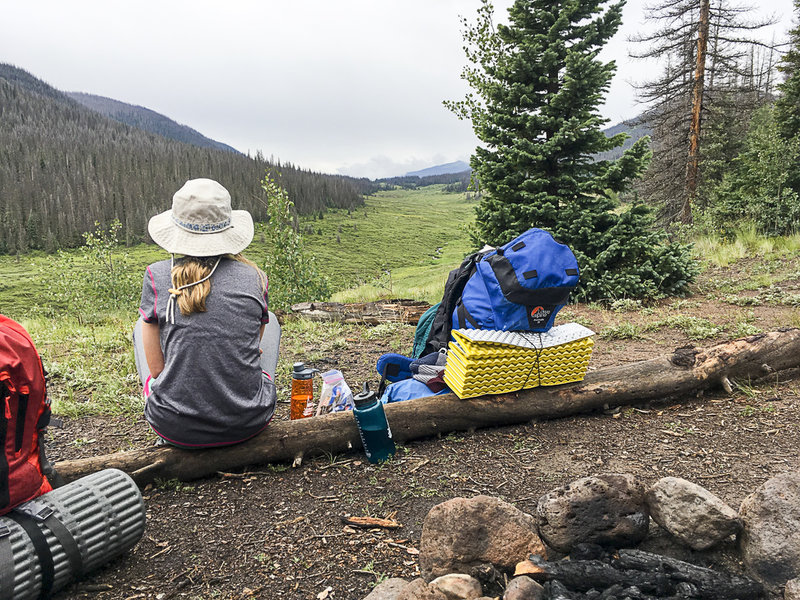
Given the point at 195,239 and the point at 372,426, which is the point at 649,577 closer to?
the point at 372,426

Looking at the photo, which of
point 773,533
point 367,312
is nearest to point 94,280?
point 367,312

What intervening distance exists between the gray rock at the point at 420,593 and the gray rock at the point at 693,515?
120 centimetres

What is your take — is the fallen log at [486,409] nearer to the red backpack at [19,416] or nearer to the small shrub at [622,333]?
the red backpack at [19,416]

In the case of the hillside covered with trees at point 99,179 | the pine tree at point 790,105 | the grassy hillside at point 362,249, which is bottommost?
the grassy hillside at point 362,249

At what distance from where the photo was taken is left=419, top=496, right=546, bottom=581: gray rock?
2299mm

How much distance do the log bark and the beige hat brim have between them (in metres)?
5.07

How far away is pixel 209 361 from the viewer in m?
3.27

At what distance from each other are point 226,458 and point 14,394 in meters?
1.53

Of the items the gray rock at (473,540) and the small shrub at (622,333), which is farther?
the small shrub at (622,333)

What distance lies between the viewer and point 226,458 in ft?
11.7

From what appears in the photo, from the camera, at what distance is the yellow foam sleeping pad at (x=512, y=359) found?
393cm

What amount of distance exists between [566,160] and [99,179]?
4548 inches

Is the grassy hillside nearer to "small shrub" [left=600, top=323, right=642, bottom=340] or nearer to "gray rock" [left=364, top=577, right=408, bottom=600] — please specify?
"small shrub" [left=600, top=323, right=642, bottom=340]

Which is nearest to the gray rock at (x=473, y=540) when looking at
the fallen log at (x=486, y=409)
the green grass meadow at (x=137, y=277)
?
the fallen log at (x=486, y=409)
